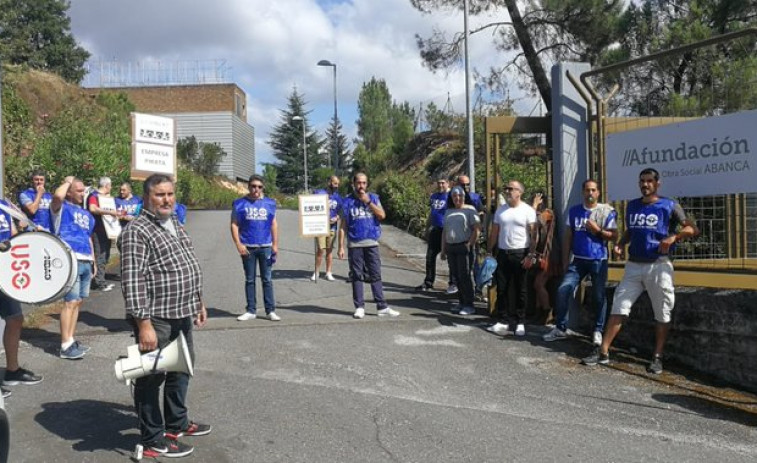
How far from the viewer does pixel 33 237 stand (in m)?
5.25

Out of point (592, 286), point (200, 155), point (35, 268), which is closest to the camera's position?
point (35, 268)

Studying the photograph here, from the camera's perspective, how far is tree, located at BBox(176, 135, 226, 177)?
51.1 metres

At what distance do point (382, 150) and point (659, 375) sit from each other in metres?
27.8

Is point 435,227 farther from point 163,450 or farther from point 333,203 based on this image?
point 163,450

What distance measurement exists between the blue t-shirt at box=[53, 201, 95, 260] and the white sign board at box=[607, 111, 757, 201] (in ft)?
18.9

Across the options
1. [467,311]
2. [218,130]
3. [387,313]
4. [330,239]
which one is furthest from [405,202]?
[218,130]

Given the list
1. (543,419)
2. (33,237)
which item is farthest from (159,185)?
(543,419)

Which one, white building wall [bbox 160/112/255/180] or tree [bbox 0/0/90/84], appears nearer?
tree [bbox 0/0/90/84]

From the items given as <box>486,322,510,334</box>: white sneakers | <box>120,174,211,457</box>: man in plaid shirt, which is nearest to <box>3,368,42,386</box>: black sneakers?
<box>120,174,211,457</box>: man in plaid shirt

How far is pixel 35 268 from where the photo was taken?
17.3ft

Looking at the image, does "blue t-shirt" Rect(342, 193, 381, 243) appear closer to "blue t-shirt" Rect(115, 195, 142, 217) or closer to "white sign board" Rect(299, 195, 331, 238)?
"white sign board" Rect(299, 195, 331, 238)

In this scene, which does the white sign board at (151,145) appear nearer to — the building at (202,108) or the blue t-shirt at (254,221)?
the blue t-shirt at (254,221)

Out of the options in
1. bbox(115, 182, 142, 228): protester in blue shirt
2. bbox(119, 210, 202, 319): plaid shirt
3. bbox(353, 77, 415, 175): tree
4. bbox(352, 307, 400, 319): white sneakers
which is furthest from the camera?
bbox(353, 77, 415, 175): tree

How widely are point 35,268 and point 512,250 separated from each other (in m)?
4.94
